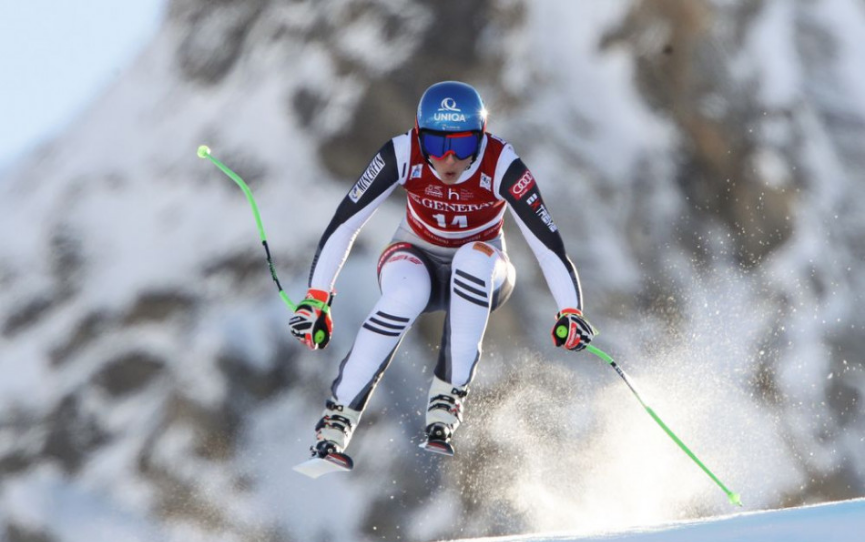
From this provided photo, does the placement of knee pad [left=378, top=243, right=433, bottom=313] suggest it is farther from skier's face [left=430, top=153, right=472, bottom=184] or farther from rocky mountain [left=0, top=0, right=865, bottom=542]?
rocky mountain [left=0, top=0, right=865, bottom=542]

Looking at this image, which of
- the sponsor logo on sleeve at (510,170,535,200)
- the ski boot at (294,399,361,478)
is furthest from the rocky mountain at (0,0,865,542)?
the sponsor logo on sleeve at (510,170,535,200)

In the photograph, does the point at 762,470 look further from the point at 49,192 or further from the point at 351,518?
the point at 49,192

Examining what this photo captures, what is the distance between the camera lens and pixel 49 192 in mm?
12039

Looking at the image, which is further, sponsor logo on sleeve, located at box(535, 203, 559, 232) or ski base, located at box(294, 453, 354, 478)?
sponsor logo on sleeve, located at box(535, 203, 559, 232)

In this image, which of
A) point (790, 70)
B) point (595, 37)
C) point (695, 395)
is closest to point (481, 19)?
point (595, 37)

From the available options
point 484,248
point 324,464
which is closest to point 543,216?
point 484,248

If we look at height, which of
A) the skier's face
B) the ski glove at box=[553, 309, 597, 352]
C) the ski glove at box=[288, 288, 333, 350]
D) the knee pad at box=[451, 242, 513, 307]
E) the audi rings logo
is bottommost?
the ski glove at box=[553, 309, 597, 352]

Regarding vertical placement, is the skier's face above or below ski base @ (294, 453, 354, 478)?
above

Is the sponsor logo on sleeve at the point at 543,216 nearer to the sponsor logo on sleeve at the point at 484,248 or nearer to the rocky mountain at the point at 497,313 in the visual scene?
the sponsor logo on sleeve at the point at 484,248

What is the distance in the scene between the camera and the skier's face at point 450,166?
637cm

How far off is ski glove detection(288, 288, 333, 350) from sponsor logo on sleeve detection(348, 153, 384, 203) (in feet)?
1.99

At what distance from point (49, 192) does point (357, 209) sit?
6326 mm

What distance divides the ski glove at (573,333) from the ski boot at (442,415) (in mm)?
634

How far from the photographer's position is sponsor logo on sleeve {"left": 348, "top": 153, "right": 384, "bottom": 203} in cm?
659
